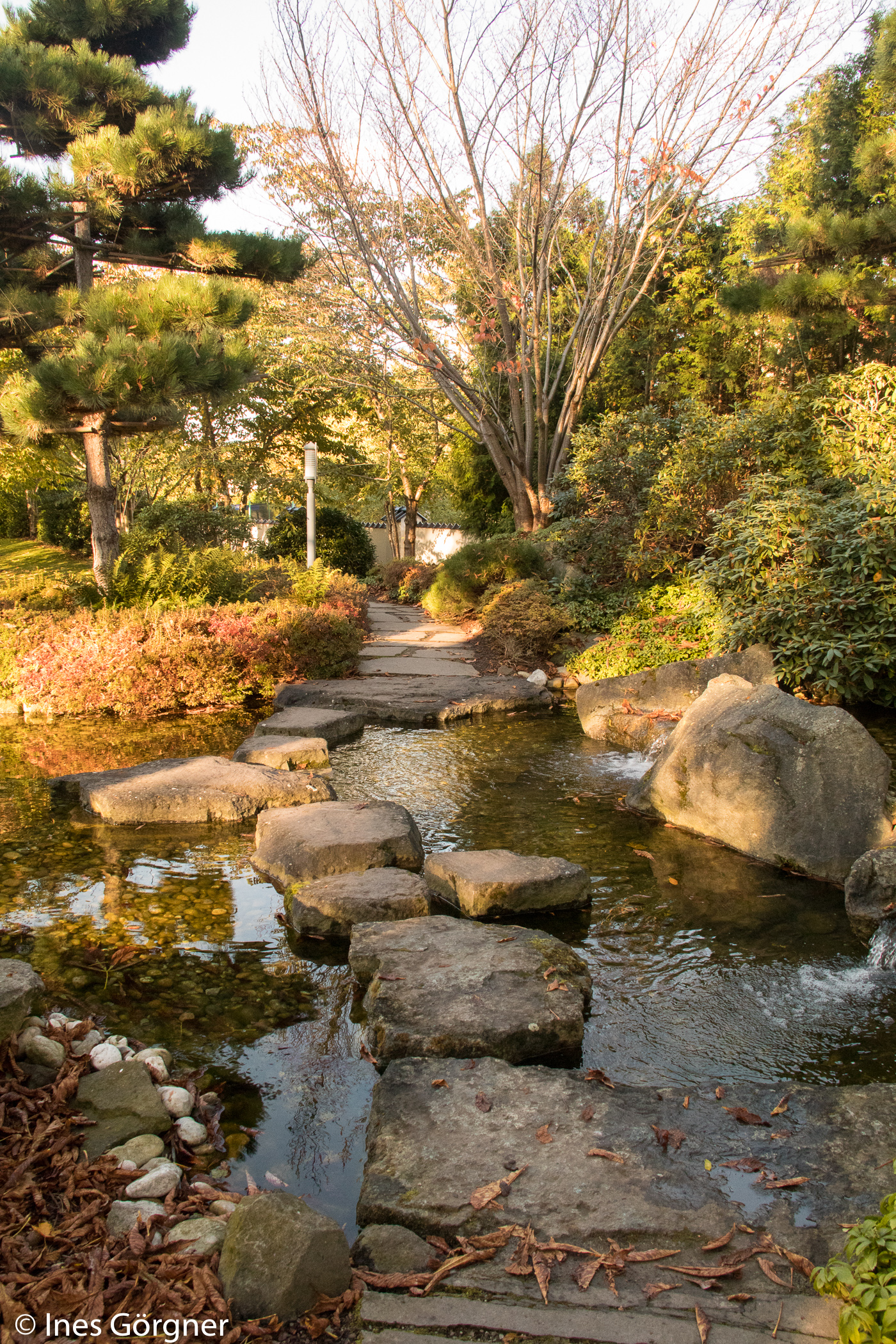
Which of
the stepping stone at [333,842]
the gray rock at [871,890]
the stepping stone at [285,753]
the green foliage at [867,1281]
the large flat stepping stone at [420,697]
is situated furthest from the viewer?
the large flat stepping stone at [420,697]

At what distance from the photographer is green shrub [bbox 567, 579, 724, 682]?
28.5 ft

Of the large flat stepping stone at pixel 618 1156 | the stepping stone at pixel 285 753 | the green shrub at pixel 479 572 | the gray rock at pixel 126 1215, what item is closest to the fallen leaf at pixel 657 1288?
the large flat stepping stone at pixel 618 1156

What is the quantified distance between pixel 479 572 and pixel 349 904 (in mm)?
10436

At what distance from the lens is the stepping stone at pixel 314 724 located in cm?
660

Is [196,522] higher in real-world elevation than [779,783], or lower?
higher

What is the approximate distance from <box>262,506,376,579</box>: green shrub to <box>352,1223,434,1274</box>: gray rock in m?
17.3

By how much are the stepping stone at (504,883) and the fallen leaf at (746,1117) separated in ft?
5.05

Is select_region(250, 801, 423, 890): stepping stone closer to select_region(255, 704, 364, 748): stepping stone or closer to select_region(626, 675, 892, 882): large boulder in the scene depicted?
select_region(626, 675, 892, 882): large boulder

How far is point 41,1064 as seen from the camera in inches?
99.3

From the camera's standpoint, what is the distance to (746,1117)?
236cm

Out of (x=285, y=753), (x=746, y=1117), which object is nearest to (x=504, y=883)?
(x=746, y=1117)

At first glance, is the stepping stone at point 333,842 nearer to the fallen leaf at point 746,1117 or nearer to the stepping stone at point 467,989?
the stepping stone at point 467,989

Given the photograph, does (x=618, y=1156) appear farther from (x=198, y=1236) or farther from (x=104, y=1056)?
(x=104, y=1056)

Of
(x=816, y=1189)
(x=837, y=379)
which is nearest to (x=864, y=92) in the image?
(x=837, y=379)
